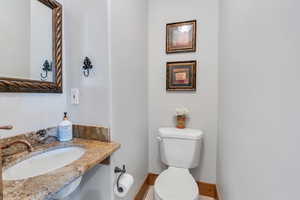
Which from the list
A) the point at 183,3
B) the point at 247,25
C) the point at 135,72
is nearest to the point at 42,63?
the point at 135,72

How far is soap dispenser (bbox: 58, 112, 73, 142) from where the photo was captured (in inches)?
40.7

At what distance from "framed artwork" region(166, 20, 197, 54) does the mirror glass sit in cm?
116

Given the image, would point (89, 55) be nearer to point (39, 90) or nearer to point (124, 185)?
point (39, 90)

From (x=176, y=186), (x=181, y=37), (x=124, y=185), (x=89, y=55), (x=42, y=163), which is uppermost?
(x=181, y=37)

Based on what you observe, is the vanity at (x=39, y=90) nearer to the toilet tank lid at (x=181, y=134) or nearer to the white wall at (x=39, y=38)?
the white wall at (x=39, y=38)

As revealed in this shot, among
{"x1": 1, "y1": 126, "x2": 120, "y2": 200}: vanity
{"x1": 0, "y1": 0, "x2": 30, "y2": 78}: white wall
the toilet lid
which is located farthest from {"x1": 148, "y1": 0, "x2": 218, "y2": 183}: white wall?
{"x1": 0, "y1": 0, "x2": 30, "y2": 78}: white wall

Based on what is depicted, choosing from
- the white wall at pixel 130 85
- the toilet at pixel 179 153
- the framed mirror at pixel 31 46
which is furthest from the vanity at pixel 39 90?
the toilet at pixel 179 153

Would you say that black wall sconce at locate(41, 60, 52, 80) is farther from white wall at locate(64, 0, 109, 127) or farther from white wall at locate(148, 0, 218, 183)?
white wall at locate(148, 0, 218, 183)

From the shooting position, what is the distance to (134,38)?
1.39 metres

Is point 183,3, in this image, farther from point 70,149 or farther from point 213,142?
point 70,149

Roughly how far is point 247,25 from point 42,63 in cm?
125

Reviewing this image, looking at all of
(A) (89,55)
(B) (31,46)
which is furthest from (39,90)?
(A) (89,55)

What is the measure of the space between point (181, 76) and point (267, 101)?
3.80 feet

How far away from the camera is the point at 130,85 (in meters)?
1.33
